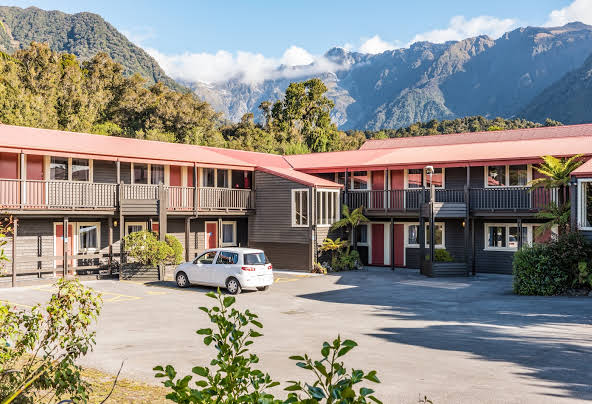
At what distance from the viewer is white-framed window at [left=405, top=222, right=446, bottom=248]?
92.7 ft

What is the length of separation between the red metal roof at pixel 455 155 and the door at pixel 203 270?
443 inches

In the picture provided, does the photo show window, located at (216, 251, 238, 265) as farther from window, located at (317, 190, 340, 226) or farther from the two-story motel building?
window, located at (317, 190, 340, 226)

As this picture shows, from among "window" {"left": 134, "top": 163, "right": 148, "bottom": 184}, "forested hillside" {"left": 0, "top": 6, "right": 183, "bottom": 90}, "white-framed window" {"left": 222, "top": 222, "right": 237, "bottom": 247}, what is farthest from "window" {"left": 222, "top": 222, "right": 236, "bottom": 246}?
"forested hillside" {"left": 0, "top": 6, "right": 183, "bottom": 90}

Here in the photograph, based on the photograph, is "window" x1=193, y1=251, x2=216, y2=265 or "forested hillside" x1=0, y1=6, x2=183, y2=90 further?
"forested hillside" x1=0, y1=6, x2=183, y2=90

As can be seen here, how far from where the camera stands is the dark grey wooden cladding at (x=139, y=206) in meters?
24.2

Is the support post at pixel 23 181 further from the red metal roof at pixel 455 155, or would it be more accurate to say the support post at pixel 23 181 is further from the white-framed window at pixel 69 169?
the red metal roof at pixel 455 155

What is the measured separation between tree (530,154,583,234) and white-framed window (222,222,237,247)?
15239 millimetres

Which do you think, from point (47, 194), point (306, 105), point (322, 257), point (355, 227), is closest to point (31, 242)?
point (47, 194)

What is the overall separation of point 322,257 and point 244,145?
3435 centimetres

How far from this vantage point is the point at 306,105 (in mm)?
69125

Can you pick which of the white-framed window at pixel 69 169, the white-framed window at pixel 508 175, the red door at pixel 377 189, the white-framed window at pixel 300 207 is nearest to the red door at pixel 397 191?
the red door at pixel 377 189

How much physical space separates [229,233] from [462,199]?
1227 cm

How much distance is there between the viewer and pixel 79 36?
429 ft

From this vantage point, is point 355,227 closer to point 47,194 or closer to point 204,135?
point 47,194
